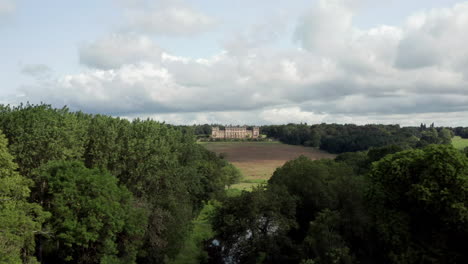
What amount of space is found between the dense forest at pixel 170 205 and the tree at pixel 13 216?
88mm

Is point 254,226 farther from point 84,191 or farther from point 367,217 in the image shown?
point 84,191

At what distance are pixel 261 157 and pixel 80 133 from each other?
115 metres

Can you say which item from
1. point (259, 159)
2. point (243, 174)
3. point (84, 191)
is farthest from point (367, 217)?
point (259, 159)

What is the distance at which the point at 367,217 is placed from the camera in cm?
3341

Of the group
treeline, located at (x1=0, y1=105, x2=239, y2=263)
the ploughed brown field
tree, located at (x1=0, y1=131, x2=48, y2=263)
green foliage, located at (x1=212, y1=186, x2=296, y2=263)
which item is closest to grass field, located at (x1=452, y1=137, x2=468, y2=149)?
the ploughed brown field

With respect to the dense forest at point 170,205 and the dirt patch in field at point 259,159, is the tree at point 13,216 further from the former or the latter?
the dirt patch in field at point 259,159

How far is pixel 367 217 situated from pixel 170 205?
1939 cm

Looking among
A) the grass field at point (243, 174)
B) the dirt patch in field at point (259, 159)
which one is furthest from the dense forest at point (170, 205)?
the dirt patch in field at point (259, 159)

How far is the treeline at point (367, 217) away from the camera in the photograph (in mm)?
28359

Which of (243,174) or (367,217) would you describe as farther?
(243,174)

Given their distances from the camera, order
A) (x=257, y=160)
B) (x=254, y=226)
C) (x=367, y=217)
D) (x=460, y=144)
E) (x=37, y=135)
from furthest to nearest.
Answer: (x=460, y=144) → (x=257, y=160) → (x=254, y=226) → (x=367, y=217) → (x=37, y=135)

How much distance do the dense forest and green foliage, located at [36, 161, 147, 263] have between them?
0.09 m

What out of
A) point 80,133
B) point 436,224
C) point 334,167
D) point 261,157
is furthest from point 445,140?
point 80,133

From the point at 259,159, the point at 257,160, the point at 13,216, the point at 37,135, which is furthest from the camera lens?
the point at 259,159
